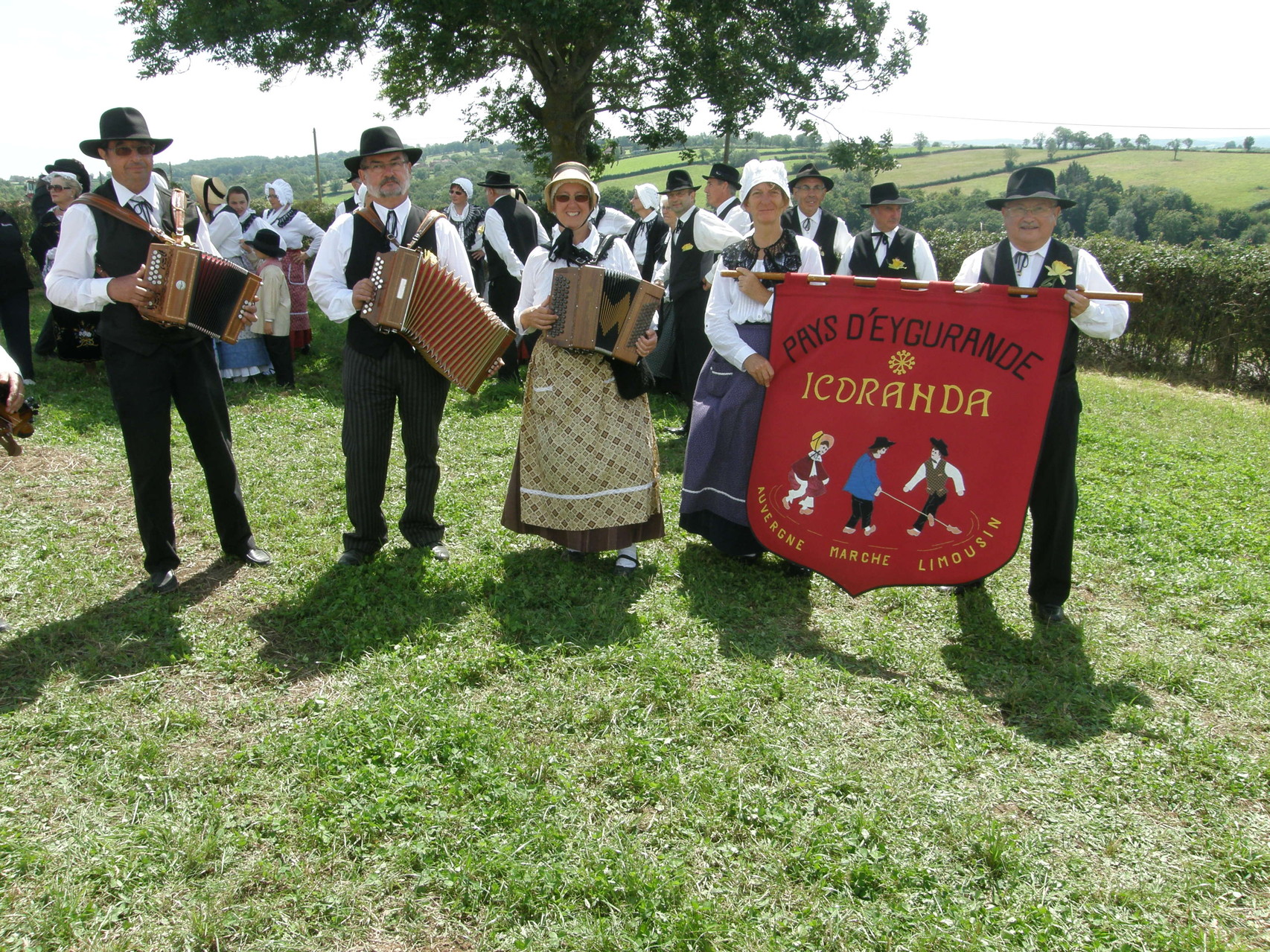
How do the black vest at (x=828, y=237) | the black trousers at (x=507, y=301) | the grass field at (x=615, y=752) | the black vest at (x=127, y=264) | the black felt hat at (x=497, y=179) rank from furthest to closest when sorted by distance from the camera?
the black trousers at (x=507, y=301) → the black felt hat at (x=497, y=179) → the black vest at (x=828, y=237) → the black vest at (x=127, y=264) → the grass field at (x=615, y=752)

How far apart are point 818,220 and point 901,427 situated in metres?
2.99

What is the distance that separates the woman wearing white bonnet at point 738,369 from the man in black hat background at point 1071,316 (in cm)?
96

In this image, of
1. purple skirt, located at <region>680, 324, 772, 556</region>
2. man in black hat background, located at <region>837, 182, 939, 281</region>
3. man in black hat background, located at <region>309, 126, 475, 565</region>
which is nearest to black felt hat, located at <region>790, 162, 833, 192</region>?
man in black hat background, located at <region>837, 182, 939, 281</region>

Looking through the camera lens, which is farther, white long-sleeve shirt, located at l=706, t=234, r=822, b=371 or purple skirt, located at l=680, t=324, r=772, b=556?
purple skirt, located at l=680, t=324, r=772, b=556

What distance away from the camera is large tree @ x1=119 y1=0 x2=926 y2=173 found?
1598 cm

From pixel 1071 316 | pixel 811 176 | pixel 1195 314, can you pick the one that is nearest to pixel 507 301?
pixel 811 176

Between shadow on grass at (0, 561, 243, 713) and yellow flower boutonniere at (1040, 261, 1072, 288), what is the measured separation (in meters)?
4.40

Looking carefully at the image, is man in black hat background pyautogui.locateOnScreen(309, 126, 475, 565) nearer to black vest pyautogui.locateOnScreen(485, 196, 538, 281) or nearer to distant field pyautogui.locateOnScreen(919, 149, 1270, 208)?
black vest pyautogui.locateOnScreen(485, 196, 538, 281)

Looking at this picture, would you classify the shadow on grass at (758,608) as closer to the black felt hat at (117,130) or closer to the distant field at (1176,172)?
the black felt hat at (117,130)

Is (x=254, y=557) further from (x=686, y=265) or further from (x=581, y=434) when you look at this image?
(x=686, y=265)

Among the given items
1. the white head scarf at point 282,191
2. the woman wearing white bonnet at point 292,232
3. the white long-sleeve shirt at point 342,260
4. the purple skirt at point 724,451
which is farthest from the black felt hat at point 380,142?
the white head scarf at point 282,191

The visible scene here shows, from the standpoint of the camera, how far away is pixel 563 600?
457 cm

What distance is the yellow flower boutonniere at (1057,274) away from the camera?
4.20 meters

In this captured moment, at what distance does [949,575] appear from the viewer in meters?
4.28
